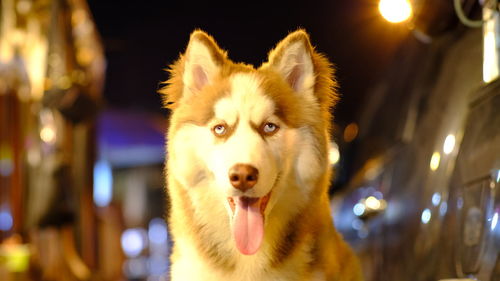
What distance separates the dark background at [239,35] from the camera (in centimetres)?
255

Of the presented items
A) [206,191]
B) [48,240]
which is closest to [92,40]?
[48,240]

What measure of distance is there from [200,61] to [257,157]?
1.27ft

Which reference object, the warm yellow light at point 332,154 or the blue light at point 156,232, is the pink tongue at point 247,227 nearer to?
the warm yellow light at point 332,154

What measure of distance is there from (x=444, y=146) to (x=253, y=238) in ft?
4.57

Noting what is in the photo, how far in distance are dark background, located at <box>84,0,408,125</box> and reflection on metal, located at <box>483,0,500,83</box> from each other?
0.57 meters

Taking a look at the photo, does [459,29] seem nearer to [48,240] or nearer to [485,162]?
[485,162]

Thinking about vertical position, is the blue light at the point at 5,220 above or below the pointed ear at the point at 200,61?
above

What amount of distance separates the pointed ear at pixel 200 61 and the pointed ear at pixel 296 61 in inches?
6.5

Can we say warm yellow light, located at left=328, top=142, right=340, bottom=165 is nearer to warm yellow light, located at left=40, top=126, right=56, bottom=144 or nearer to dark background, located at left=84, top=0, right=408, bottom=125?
dark background, located at left=84, top=0, right=408, bottom=125

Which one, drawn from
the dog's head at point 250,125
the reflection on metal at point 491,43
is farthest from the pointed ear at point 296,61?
the reflection on metal at point 491,43

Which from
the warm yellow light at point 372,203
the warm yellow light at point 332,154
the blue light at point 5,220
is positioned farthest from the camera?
the blue light at point 5,220

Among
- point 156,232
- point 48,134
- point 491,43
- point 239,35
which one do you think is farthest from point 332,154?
point 156,232

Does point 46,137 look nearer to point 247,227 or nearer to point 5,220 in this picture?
point 5,220

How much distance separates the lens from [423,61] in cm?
339
